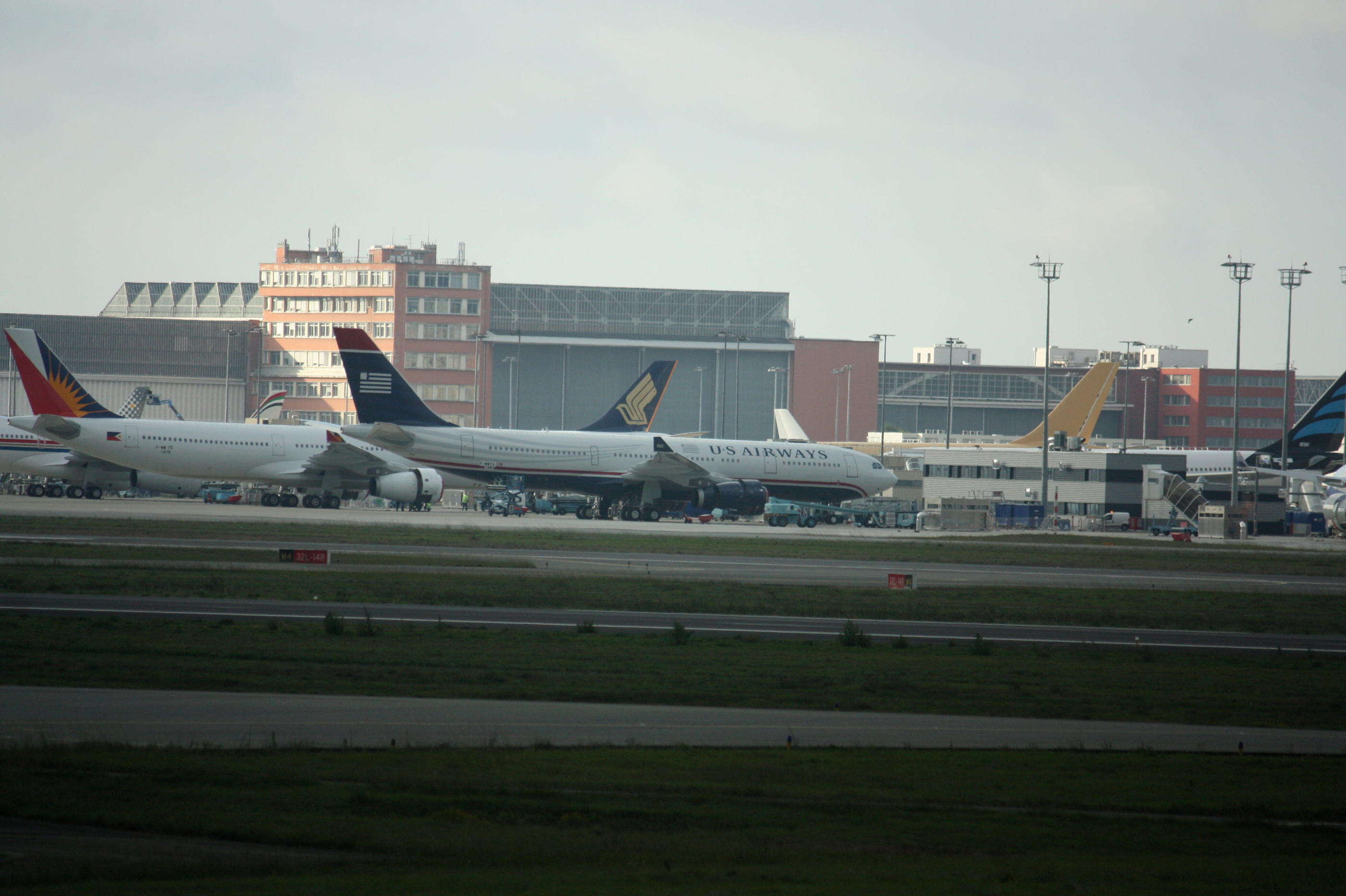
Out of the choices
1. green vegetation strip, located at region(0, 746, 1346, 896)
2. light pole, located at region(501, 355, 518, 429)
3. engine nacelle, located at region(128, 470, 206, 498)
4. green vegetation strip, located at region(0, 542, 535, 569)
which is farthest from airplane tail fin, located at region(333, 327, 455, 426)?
light pole, located at region(501, 355, 518, 429)

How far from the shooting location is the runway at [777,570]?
3284 cm

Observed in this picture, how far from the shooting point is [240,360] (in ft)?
452

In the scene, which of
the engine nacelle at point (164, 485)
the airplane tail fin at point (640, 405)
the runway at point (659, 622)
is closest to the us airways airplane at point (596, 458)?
the airplane tail fin at point (640, 405)

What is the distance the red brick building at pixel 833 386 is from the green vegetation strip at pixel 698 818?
133 metres

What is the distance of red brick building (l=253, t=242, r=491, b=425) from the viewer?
139750 mm

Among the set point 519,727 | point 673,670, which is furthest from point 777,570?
point 519,727

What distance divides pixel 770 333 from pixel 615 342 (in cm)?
2028

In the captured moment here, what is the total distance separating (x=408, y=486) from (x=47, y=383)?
62.4 ft

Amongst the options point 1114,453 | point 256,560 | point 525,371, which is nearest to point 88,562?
point 256,560

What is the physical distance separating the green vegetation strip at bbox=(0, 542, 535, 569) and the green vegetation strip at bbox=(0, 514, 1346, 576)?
4.53 metres

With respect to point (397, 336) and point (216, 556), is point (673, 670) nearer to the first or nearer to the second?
point (216, 556)

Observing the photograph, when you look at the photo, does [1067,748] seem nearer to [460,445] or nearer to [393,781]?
[393,781]

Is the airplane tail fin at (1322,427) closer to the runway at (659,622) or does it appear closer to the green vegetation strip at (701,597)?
the green vegetation strip at (701,597)

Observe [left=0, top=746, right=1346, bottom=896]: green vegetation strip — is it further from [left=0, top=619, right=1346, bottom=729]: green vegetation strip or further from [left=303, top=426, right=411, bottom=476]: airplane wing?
[left=303, top=426, right=411, bottom=476]: airplane wing
